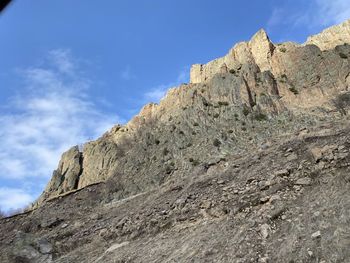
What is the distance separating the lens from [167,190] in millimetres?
15234

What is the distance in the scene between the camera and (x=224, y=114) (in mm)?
35406

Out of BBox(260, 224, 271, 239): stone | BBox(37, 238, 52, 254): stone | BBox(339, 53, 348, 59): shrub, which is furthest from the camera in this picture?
BBox(339, 53, 348, 59): shrub

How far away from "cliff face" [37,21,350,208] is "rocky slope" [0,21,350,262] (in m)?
0.17

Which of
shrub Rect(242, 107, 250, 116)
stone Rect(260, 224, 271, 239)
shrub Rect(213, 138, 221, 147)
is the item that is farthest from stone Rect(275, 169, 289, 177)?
shrub Rect(242, 107, 250, 116)

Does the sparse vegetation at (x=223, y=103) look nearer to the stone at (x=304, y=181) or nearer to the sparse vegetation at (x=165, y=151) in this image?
the sparse vegetation at (x=165, y=151)

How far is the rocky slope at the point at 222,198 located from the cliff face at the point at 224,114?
17 cm

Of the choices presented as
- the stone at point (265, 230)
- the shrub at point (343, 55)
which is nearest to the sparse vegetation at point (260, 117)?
the shrub at point (343, 55)

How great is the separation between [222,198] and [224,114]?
23508mm

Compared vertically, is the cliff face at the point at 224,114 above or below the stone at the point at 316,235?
above

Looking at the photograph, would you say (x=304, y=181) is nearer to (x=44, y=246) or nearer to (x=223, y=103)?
(x=44, y=246)

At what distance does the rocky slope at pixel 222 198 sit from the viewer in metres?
9.34

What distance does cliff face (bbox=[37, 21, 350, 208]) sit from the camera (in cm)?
3092

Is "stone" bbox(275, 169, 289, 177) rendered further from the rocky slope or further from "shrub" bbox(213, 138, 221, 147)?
"shrub" bbox(213, 138, 221, 147)

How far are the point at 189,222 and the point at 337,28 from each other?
1614 inches
